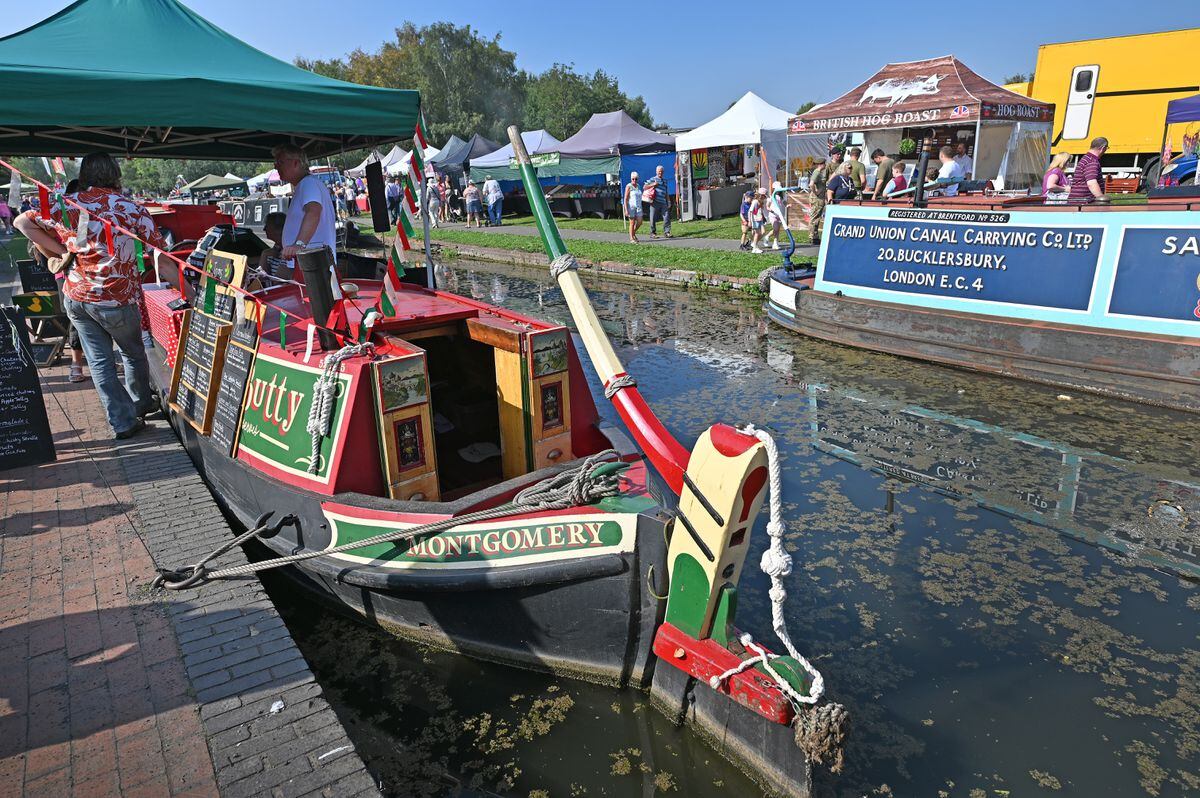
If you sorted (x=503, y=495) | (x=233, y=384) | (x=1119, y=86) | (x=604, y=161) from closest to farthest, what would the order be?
(x=503, y=495) → (x=233, y=384) → (x=1119, y=86) → (x=604, y=161)

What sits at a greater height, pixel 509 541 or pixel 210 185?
pixel 210 185

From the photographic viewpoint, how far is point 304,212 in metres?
5.45

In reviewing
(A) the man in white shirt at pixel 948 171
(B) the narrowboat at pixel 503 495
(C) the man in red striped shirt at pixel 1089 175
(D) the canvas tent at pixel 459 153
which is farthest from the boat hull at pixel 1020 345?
(D) the canvas tent at pixel 459 153

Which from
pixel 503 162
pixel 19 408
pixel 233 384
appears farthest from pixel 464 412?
Answer: pixel 503 162

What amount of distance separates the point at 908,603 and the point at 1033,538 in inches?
50.7

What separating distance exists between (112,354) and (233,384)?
179cm

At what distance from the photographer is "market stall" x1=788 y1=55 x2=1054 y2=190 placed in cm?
1462

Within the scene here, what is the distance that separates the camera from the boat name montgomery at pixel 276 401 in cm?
434

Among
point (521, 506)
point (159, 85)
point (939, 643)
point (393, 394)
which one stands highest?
point (159, 85)

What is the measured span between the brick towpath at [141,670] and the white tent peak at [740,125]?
18680mm

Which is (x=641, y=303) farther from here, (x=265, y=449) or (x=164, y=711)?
(x=164, y=711)

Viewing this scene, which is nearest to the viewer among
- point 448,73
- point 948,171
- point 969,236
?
point 969,236

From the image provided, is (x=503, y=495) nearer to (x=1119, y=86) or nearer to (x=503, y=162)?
(x=1119, y=86)

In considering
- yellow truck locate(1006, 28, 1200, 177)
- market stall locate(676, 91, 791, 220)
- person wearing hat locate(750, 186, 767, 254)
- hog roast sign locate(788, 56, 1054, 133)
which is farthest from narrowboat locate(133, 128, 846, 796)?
yellow truck locate(1006, 28, 1200, 177)
